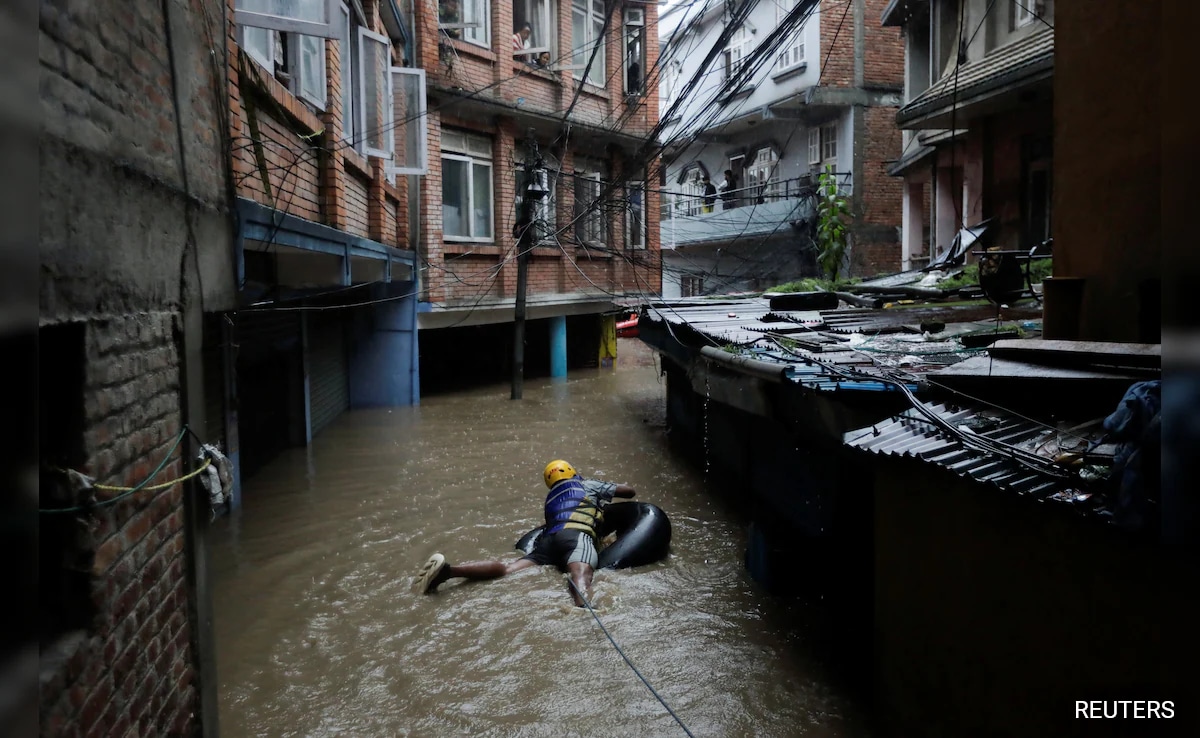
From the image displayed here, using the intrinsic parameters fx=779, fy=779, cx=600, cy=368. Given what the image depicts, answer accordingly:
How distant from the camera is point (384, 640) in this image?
208 inches

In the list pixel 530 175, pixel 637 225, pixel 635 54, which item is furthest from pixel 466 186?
pixel 635 54

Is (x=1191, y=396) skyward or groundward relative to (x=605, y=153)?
groundward

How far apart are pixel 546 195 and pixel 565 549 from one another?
8.86 metres

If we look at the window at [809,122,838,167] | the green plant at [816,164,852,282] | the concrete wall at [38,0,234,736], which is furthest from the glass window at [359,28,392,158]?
the window at [809,122,838,167]

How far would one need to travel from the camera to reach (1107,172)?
405 cm

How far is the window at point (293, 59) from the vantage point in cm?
596

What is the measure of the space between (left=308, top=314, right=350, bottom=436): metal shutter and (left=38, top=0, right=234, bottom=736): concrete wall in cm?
759

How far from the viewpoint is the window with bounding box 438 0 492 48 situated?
14336 mm

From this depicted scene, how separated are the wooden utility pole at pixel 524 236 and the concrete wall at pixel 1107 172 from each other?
32.1ft

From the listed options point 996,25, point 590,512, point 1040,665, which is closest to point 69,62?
point 1040,665

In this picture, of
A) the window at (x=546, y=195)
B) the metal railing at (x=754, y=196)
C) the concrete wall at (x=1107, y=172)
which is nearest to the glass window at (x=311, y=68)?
the concrete wall at (x=1107, y=172)

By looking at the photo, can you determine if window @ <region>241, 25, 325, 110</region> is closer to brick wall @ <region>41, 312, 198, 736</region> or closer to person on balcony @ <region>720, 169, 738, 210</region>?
brick wall @ <region>41, 312, 198, 736</region>

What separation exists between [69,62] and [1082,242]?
463cm

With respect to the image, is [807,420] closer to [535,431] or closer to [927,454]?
[927,454]
